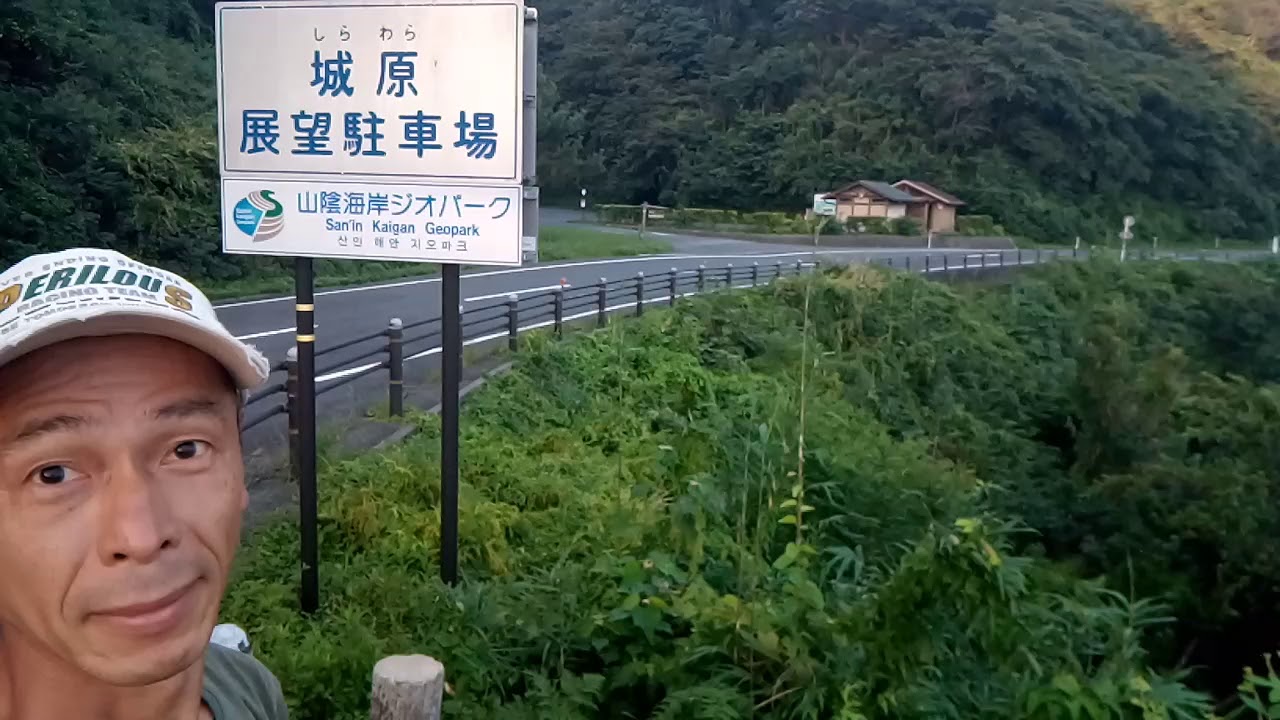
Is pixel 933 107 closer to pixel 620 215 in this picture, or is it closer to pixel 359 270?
pixel 620 215

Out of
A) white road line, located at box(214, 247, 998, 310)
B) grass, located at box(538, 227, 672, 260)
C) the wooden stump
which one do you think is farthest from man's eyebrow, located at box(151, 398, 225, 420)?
grass, located at box(538, 227, 672, 260)

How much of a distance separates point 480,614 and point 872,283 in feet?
44.5

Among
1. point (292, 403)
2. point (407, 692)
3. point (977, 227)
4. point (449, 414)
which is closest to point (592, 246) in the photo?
point (977, 227)

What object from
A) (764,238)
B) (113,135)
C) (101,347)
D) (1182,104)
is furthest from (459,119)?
(1182,104)

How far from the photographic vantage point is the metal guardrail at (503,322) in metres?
6.74

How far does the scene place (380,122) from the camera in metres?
3.95

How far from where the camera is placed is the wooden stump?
2.29 meters

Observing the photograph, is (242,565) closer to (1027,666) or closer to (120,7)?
(1027,666)

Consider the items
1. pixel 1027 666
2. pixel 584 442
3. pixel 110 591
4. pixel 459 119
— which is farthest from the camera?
pixel 584 442

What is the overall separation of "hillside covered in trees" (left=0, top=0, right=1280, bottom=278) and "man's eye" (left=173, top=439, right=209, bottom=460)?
1787 inches

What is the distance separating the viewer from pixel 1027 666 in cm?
A: 363

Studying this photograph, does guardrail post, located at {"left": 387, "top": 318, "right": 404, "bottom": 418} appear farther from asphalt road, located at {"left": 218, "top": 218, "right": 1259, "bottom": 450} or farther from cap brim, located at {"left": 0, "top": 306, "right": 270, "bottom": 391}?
cap brim, located at {"left": 0, "top": 306, "right": 270, "bottom": 391}

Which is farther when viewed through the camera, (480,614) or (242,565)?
(242,565)

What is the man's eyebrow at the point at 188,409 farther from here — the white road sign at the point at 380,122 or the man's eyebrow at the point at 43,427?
the white road sign at the point at 380,122
